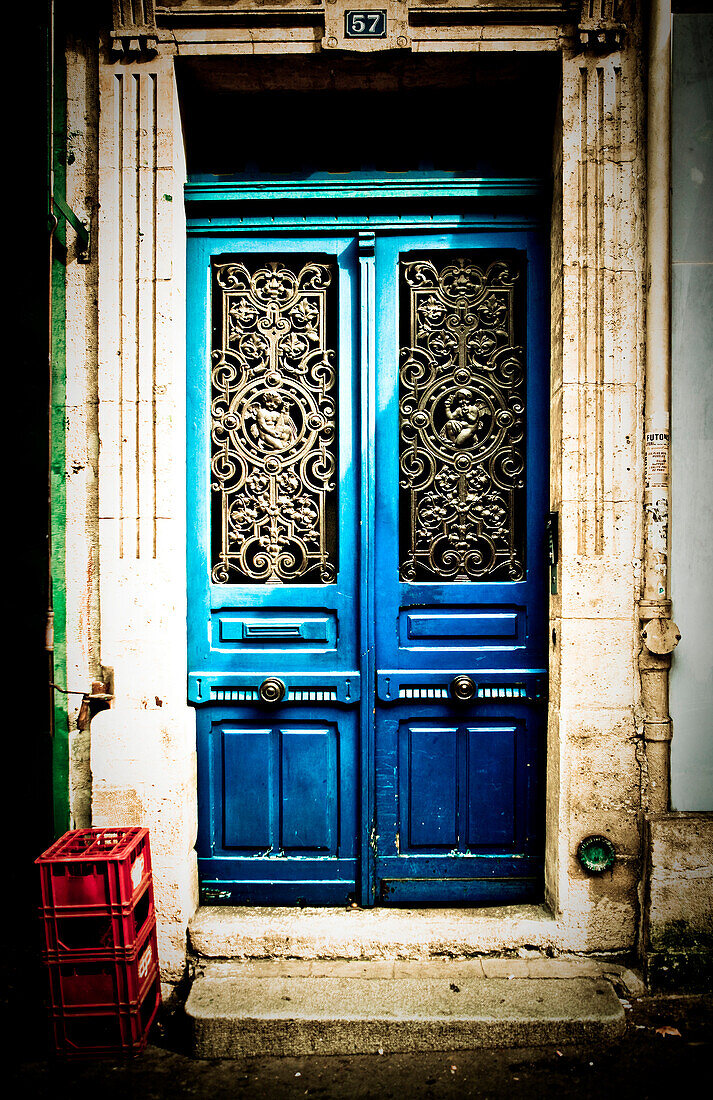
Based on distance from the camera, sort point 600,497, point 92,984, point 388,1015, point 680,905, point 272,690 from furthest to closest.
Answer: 1. point 272,690
2. point 600,497
3. point 680,905
4. point 388,1015
5. point 92,984

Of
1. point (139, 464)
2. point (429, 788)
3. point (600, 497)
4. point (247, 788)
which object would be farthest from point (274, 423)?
point (429, 788)

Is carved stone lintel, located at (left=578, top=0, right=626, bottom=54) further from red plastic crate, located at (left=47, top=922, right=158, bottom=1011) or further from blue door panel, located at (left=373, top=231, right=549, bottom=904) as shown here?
red plastic crate, located at (left=47, top=922, right=158, bottom=1011)

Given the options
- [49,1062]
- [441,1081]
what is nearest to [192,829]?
[49,1062]

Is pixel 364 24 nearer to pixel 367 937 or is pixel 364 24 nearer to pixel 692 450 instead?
pixel 692 450

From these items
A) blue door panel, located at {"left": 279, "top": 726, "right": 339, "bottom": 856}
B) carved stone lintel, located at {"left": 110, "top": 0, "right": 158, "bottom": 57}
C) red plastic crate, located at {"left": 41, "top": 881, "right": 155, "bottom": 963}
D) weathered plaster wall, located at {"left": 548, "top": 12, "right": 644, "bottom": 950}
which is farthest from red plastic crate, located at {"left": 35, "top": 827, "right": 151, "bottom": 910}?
carved stone lintel, located at {"left": 110, "top": 0, "right": 158, "bottom": 57}

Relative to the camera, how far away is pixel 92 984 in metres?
2.78

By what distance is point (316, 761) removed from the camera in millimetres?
3531

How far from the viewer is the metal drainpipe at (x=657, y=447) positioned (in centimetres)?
319

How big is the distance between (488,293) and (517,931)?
10.7 feet

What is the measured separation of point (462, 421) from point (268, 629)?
1.50 metres

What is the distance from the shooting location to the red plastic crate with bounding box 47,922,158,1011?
9.07 ft

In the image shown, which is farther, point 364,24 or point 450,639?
point 450,639

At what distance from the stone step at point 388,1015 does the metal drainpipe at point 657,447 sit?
0.99m

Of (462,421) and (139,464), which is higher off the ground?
(462,421)
